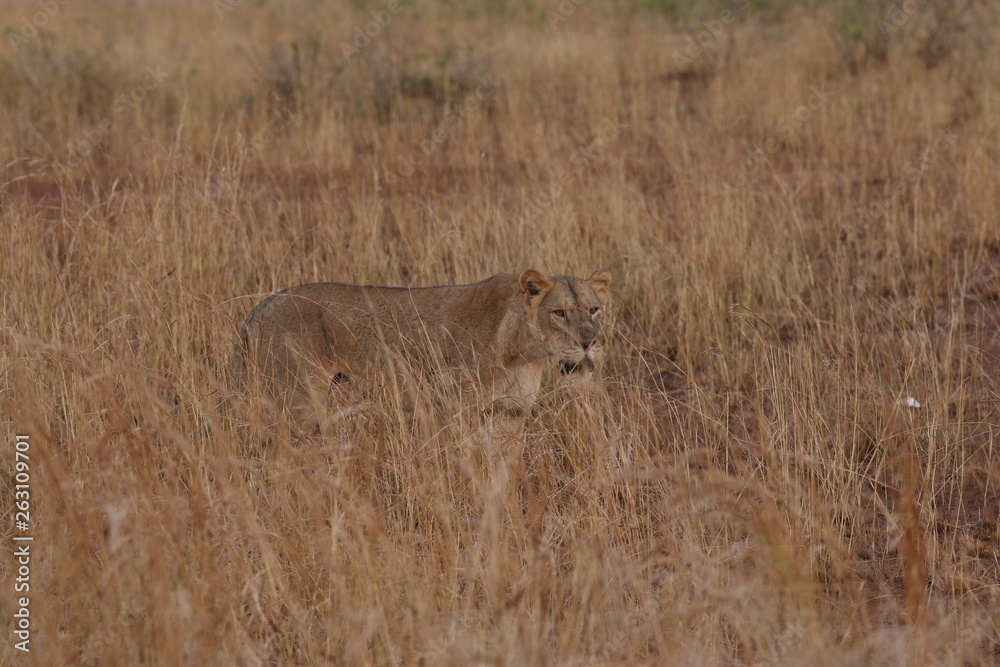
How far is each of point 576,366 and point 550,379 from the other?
0.74m

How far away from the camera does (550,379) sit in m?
5.59

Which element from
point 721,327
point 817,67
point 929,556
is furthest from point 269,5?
point 929,556

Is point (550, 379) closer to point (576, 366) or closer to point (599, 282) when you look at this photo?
point (576, 366)

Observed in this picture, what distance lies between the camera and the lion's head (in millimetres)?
4543

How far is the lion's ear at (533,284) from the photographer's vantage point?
180 inches

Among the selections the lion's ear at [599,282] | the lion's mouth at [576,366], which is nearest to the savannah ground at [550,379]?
the lion's mouth at [576,366]

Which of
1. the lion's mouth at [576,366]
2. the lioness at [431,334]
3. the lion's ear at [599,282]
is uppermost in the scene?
the lion's ear at [599,282]

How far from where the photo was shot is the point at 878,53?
44.8 ft

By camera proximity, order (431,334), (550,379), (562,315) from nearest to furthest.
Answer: (562,315) < (431,334) < (550,379)

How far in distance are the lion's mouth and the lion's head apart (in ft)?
0.10

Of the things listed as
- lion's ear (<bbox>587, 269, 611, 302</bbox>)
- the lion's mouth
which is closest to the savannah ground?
the lion's mouth

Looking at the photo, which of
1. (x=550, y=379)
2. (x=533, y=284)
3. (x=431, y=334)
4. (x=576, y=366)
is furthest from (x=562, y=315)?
(x=550, y=379)

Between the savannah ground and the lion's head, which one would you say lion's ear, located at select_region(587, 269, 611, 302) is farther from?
the savannah ground

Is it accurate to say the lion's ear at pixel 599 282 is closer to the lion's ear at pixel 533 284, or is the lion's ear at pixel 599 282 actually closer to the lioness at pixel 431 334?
the lioness at pixel 431 334
